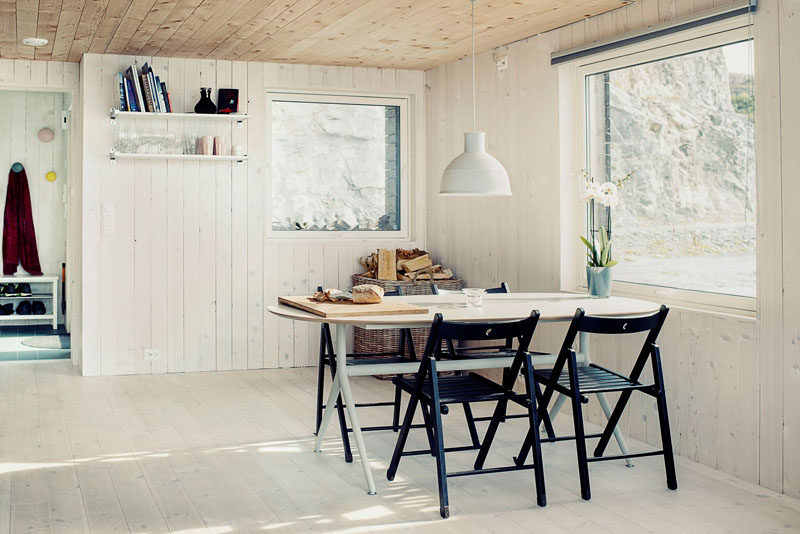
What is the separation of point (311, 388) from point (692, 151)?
282cm

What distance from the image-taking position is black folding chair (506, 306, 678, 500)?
357 centimetres

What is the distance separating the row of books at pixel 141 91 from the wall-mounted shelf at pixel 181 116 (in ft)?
0.11

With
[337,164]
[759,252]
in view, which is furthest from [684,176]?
[337,164]

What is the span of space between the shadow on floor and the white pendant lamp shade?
14.0ft

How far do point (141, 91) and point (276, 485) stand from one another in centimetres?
332

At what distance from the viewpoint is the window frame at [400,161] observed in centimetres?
646

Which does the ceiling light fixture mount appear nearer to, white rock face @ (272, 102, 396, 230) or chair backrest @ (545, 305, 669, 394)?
white rock face @ (272, 102, 396, 230)

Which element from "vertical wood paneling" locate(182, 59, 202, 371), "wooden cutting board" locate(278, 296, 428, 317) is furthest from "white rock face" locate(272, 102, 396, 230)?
"wooden cutting board" locate(278, 296, 428, 317)

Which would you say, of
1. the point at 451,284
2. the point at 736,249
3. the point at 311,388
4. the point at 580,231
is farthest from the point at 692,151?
the point at 311,388

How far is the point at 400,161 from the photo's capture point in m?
6.76

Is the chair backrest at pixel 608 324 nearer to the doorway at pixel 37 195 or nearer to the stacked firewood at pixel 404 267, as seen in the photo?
the stacked firewood at pixel 404 267

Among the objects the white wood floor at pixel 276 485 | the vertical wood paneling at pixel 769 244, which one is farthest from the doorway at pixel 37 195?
the vertical wood paneling at pixel 769 244

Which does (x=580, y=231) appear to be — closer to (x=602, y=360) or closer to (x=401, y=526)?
(x=602, y=360)

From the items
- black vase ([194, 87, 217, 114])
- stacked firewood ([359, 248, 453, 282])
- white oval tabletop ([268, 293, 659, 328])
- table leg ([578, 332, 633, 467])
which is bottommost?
table leg ([578, 332, 633, 467])
